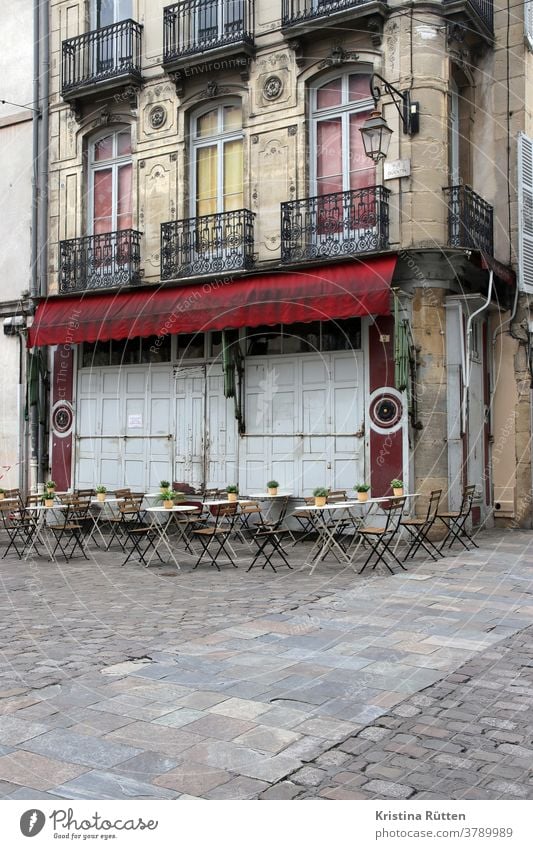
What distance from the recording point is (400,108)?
40.8 feet

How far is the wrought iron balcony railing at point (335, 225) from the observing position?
41.2 ft

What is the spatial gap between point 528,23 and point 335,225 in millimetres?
5078

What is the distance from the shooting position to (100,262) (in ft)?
50.9

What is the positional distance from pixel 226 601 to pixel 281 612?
81 cm

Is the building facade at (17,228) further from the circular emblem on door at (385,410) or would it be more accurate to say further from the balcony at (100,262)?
the circular emblem on door at (385,410)

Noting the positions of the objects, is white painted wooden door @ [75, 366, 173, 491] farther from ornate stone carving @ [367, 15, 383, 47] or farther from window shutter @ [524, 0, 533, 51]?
window shutter @ [524, 0, 533, 51]

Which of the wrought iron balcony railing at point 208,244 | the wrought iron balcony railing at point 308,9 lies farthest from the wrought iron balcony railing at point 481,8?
the wrought iron balcony railing at point 208,244

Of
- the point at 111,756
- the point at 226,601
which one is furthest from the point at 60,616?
the point at 111,756

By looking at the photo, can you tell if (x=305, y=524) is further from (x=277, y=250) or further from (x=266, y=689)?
(x=266, y=689)

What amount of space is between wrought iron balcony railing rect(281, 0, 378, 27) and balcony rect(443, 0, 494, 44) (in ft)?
4.73

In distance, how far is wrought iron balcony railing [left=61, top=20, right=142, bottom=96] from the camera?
49.8 ft

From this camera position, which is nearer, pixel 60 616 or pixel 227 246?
pixel 60 616

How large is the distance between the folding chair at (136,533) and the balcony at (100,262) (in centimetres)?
413

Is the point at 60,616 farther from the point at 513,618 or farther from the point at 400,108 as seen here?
the point at 400,108
